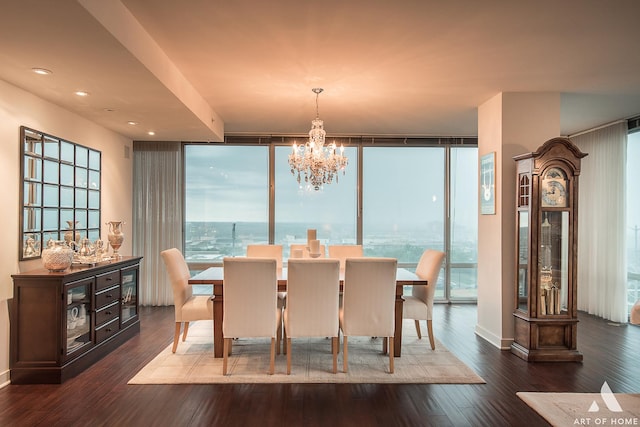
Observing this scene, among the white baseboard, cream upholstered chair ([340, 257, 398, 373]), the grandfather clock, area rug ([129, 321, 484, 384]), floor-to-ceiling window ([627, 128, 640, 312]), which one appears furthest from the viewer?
floor-to-ceiling window ([627, 128, 640, 312])

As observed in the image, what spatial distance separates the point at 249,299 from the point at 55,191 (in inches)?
86.9

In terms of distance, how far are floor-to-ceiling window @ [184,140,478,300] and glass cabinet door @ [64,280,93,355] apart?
8.58 ft

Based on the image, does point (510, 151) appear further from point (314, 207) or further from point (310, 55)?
point (314, 207)

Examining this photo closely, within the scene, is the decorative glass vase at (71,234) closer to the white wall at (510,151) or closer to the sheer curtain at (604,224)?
the white wall at (510,151)

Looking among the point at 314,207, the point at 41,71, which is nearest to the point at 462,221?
the point at 314,207

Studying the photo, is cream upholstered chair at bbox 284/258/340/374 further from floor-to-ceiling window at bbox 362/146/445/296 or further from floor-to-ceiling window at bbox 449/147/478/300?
floor-to-ceiling window at bbox 449/147/478/300

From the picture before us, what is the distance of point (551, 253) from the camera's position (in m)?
3.90

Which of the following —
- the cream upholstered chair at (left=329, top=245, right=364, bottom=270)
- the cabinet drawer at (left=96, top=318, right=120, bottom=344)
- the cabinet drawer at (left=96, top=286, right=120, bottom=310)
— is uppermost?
the cream upholstered chair at (left=329, top=245, right=364, bottom=270)

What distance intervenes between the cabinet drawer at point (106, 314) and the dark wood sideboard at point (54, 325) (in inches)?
0.9

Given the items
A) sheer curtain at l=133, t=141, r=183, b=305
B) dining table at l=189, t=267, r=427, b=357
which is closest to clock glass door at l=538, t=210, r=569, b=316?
dining table at l=189, t=267, r=427, b=357

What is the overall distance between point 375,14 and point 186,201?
15.2ft

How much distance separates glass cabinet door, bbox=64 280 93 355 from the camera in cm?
340

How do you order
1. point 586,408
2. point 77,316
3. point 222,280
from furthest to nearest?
point 222,280 → point 77,316 → point 586,408

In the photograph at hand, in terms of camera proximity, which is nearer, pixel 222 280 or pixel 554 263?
pixel 222 280
